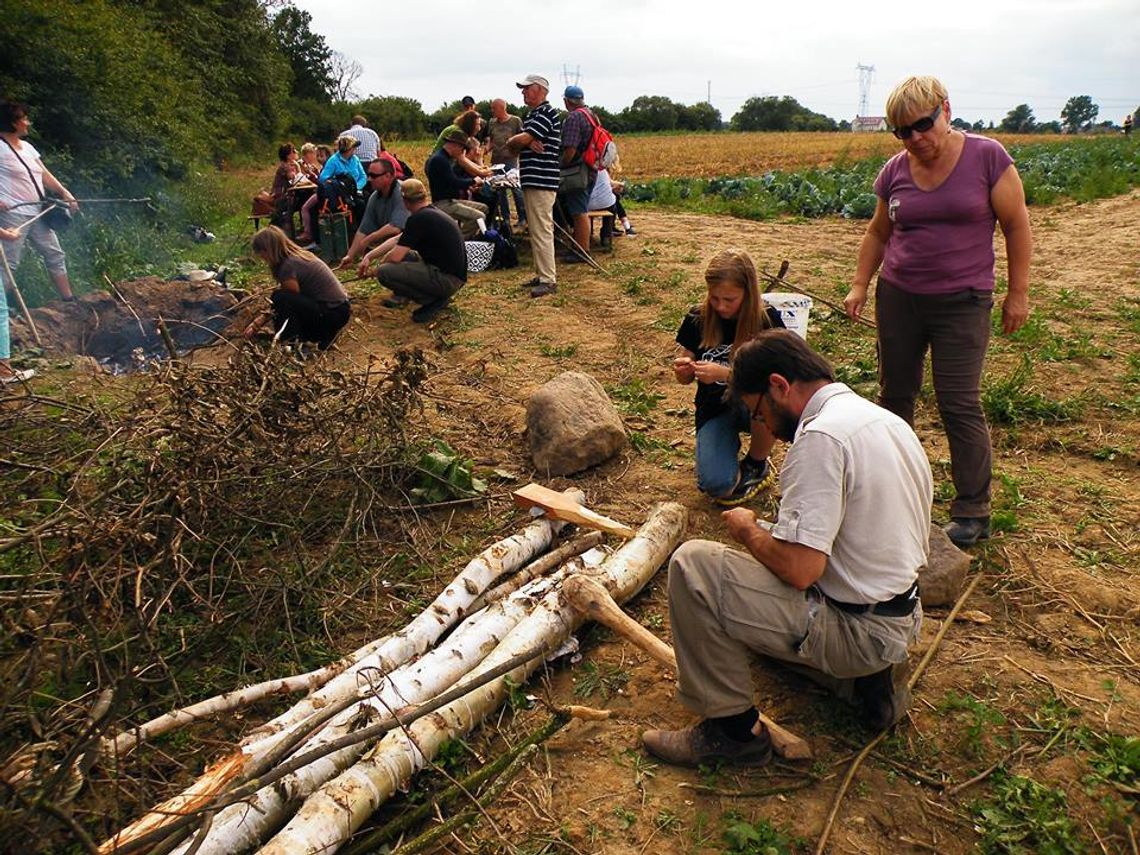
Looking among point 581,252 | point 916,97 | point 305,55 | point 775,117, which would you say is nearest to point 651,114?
point 775,117

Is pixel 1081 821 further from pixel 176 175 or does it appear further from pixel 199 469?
pixel 176 175

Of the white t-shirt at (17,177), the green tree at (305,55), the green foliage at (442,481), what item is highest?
the green tree at (305,55)

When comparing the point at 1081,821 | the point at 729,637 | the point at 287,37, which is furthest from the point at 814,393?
the point at 287,37

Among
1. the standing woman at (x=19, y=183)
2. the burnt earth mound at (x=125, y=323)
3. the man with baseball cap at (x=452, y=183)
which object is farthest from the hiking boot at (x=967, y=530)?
the standing woman at (x=19, y=183)

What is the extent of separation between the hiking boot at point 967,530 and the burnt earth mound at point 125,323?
231 inches

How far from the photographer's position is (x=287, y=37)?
42.1m

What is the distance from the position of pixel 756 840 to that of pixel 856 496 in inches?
40.8

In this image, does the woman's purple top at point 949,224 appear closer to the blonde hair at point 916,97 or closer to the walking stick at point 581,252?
the blonde hair at point 916,97

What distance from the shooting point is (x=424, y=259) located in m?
7.55

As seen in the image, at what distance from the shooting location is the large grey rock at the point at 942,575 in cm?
316

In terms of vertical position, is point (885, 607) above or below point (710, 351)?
below

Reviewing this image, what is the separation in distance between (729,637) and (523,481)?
2.26 m

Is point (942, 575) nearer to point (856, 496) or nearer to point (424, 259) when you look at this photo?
point (856, 496)

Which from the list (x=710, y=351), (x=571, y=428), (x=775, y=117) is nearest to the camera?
(x=710, y=351)
